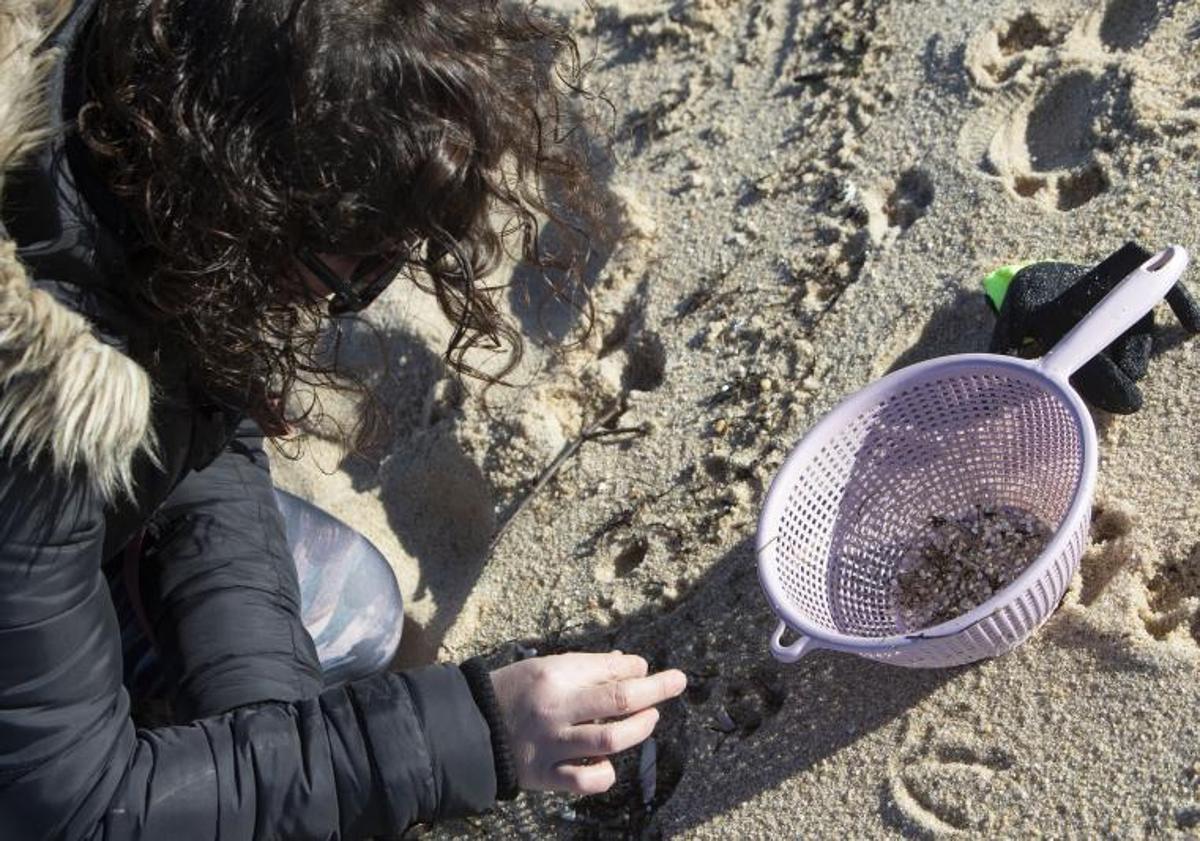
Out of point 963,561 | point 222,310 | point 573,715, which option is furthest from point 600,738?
point 222,310

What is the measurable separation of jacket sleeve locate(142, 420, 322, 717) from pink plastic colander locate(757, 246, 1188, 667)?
0.74 meters

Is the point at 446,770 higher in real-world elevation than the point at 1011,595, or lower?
lower

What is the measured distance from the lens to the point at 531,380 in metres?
2.52

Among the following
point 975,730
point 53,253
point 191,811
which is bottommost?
point 191,811

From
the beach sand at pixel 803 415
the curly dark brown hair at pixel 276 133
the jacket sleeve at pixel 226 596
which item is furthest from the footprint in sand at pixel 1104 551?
the jacket sleeve at pixel 226 596

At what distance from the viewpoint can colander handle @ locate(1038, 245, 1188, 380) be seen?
5.95 ft

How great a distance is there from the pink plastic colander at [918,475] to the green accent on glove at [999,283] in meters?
0.18

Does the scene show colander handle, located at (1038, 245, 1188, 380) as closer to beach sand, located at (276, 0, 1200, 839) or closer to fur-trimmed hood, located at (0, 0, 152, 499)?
beach sand, located at (276, 0, 1200, 839)

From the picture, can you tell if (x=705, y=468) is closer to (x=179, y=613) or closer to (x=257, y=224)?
(x=179, y=613)

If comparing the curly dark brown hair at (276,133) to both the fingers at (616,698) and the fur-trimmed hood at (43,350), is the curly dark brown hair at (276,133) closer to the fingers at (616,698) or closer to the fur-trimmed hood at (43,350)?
the fur-trimmed hood at (43,350)

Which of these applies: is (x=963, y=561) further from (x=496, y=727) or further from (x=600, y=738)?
(x=496, y=727)

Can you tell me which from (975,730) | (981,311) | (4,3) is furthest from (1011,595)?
(4,3)

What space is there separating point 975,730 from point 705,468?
624mm

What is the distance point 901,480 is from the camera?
199 cm
